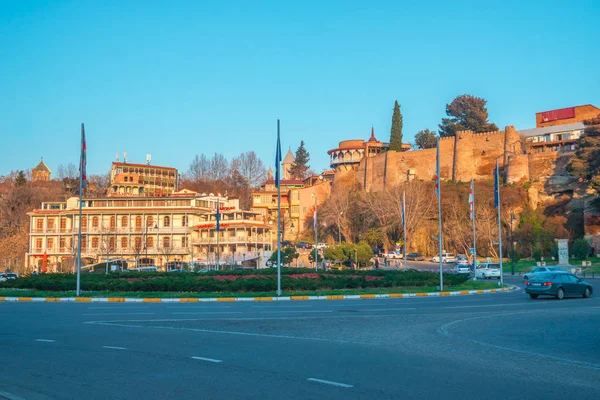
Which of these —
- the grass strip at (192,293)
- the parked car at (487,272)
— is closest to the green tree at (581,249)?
the parked car at (487,272)

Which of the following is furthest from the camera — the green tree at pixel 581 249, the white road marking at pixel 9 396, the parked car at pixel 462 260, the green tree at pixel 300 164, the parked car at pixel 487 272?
the green tree at pixel 300 164

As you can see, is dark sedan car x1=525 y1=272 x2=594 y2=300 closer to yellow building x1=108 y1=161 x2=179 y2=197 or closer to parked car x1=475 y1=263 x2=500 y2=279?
parked car x1=475 y1=263 x2=500 y2=279

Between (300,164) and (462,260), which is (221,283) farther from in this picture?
(300,164)

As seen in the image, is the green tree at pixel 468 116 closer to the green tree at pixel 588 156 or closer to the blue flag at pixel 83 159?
the green tree at pixel 588 156

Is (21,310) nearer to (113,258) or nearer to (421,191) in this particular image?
(113,258)

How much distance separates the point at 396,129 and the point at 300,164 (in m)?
44.8

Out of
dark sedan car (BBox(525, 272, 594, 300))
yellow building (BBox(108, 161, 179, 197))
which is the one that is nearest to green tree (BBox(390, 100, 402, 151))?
yellow building (BBox(108, 161, 179, 197))

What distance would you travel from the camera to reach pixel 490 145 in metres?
97.4

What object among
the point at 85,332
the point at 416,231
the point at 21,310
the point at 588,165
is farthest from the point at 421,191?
the point at 85,332

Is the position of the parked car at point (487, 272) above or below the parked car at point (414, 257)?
below

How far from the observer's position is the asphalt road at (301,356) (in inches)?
331

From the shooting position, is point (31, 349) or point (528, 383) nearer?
point (528, 383)

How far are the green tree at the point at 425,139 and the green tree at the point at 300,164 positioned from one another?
31958 mm

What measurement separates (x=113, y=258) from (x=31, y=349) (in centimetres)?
6625
